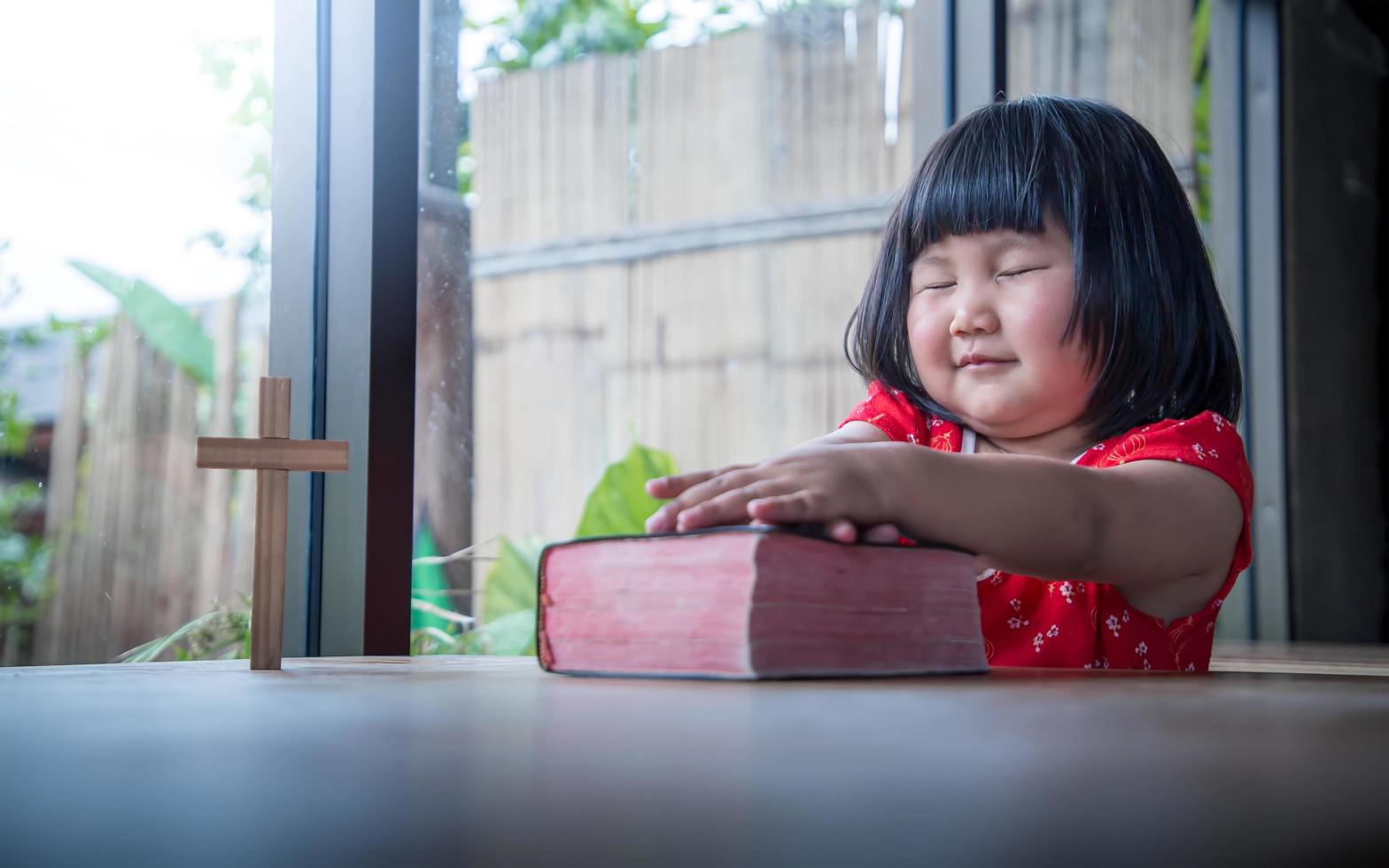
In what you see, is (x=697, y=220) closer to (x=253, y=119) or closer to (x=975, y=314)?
(x=253, y=119)

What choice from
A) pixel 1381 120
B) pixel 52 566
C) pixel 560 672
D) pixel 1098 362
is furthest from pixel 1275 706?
pixel 1381 120

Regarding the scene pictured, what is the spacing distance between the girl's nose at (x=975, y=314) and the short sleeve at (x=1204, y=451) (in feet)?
0.52

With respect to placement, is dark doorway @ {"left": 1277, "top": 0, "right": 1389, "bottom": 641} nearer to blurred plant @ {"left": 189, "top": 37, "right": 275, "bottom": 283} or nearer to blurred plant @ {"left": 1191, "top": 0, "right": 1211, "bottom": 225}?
blurred plant @ {"left": 1191, "top": 0, "right": 1211, "bottom": 225}

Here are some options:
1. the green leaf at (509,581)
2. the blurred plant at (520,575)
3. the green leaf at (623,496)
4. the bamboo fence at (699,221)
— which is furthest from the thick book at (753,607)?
the bamboo fence at (699,221)

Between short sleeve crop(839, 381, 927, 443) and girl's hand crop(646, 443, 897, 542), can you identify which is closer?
girl's hand crop(646, 443, 897, 542)

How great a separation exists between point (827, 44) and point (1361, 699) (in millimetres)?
3235

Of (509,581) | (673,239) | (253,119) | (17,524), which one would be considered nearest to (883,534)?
(17,524)

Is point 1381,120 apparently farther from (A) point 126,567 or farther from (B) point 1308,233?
(A) point 126,567

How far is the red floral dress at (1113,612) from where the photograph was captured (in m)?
1.00

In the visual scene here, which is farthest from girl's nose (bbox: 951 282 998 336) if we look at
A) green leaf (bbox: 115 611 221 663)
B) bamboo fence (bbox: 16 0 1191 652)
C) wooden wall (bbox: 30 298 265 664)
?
bamboo fence (bbox: 16 0 1191 652)

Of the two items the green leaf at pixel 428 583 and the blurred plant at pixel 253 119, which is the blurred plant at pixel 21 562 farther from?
the green leaf at pixel 428 583

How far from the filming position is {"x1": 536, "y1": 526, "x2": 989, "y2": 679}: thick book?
0.55 meters

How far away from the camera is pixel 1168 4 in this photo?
10.9ft

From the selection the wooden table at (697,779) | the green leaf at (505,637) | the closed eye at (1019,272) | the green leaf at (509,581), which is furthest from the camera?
the green leaf at (509,581)
